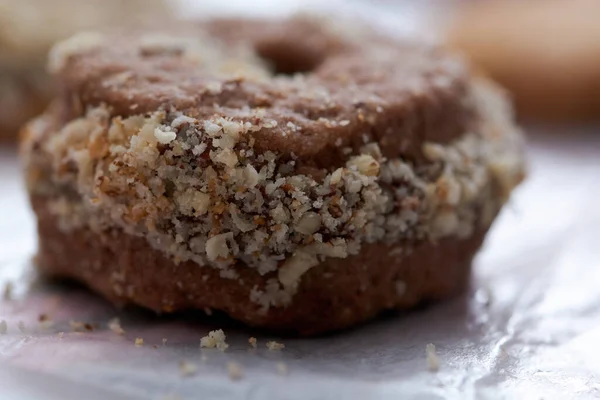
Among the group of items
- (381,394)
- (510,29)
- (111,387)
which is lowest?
(111,387)

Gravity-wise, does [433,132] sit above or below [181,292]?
above

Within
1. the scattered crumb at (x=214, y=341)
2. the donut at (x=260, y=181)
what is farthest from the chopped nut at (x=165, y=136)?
the scattered crumb at (x=214, y=341)

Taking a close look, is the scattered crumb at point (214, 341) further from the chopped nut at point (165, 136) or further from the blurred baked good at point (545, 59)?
the blurred baked good at point (545, 59)

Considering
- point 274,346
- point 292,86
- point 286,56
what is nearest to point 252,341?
point 274,346

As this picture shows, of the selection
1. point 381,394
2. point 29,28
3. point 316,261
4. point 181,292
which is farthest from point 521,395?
point 29,28

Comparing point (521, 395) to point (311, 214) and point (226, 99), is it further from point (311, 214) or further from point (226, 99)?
point (226, 99)

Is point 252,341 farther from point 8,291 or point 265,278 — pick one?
point 8,291

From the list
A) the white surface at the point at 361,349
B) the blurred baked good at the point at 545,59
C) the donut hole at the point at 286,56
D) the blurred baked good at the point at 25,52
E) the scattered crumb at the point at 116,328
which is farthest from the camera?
the blurred baked good at the point at 545,59
